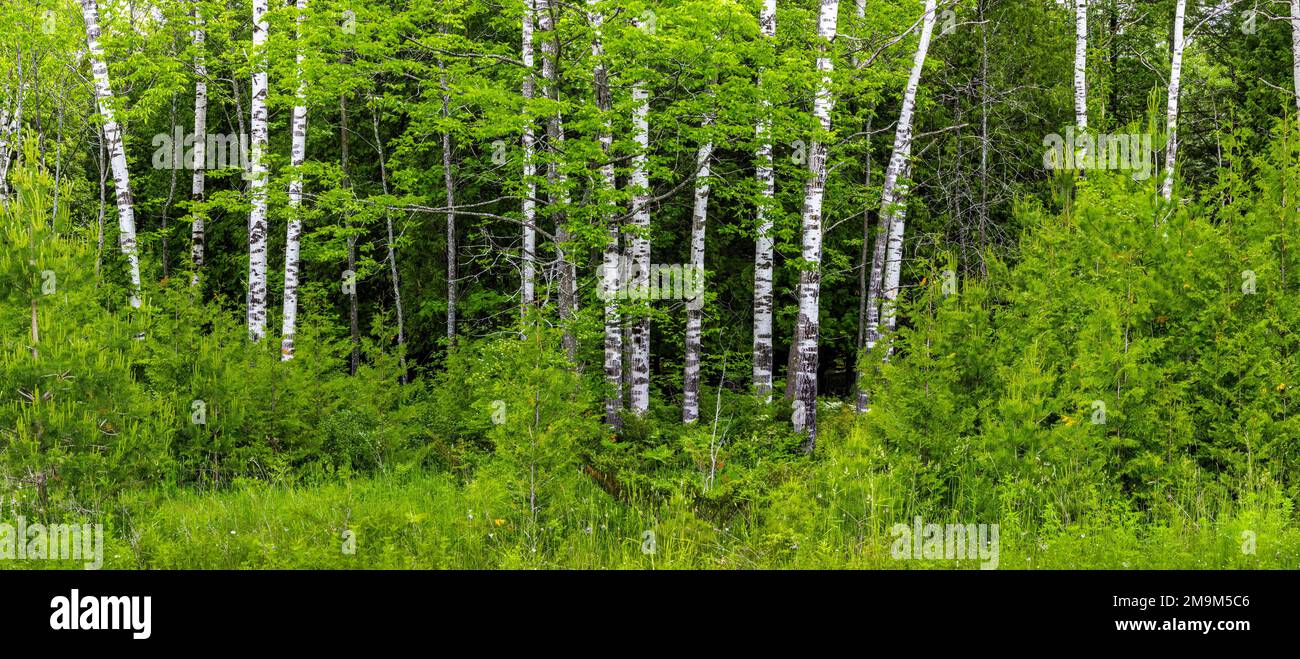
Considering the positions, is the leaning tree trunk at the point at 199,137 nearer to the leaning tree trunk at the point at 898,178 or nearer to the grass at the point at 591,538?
the grass at the point at 591,538

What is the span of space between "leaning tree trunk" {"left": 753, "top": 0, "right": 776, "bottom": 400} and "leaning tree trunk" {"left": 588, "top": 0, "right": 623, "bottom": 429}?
197 centimetres

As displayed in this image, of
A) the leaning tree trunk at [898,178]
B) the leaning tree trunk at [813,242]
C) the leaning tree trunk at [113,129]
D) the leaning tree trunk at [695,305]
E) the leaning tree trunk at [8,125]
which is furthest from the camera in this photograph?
the leaning tree trunk at [8,125]

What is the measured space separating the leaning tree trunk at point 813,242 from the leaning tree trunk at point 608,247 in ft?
8.27

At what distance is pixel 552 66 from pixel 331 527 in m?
6.83

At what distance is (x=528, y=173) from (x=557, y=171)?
1.15 metres

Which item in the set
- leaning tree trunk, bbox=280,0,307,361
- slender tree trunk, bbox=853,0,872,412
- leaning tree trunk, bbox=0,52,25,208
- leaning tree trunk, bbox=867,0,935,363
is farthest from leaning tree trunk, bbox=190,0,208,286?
slender tree trunk, bbox=853,0,872,412

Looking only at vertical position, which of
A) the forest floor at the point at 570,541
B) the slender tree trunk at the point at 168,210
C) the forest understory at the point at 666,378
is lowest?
the forest floor at the point at 570,541

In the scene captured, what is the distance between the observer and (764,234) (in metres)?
14.4

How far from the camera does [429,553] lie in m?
7.10

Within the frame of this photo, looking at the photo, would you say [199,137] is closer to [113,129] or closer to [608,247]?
[113,129]

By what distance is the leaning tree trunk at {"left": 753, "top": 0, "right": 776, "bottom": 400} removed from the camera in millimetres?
12602

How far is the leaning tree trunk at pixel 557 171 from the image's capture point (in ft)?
38.8

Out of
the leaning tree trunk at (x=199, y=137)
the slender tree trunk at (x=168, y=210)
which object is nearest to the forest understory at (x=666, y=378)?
the leaning tree trunk at (x=199, y=137)

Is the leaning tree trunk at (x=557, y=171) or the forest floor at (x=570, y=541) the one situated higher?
the leaning tree trunk at (x=557, y=171)
